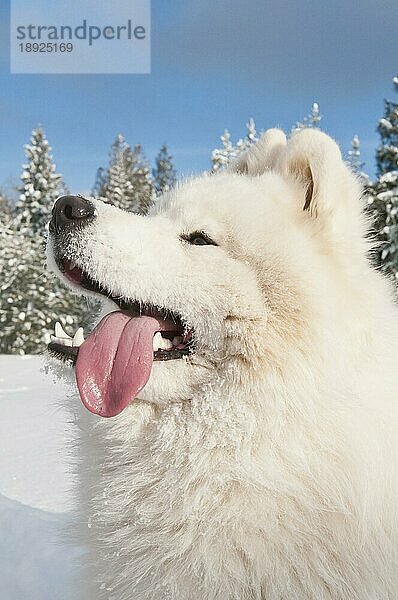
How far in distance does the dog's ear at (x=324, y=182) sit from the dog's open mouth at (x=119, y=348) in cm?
83

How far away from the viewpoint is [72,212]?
2855 mm

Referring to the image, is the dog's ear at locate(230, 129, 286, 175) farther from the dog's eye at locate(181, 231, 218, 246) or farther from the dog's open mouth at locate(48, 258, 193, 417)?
the dog's open mouth at locate(48, 258, 193, 417)

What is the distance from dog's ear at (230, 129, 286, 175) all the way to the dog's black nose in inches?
42.2

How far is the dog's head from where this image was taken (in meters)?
2.73

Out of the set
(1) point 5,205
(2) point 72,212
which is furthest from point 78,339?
(1) point 5,205

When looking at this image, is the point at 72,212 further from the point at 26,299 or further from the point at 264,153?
the point at 26,299

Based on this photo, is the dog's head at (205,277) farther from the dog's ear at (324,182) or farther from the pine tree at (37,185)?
the pine tree at (37,185)

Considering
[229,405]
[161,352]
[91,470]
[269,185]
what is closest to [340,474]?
[229,405]

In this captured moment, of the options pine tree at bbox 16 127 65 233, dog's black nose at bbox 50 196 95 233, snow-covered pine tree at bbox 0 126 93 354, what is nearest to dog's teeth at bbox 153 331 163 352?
dog's black nose at bbox 50 196 95 233

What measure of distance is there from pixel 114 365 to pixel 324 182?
4.09ft

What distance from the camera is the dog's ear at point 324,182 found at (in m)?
2.86

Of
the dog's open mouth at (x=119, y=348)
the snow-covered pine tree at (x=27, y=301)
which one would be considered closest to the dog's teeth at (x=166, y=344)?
the dog's open mouth at (x=119, y=348)

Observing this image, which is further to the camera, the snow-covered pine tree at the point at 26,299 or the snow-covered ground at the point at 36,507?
the snow-covered pine tree at the point at 26,299

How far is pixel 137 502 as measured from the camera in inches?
111
